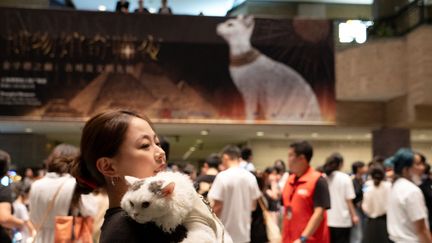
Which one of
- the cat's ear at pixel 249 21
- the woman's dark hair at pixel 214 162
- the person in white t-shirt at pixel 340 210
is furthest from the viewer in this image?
the cat's ear at pixel 249 21

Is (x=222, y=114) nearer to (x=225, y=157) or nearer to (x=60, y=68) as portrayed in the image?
(x=60, y=68)

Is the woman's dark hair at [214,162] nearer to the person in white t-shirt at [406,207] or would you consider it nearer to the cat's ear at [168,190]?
the person in white t-shirt at [406,207]

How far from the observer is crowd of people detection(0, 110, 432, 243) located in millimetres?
1572

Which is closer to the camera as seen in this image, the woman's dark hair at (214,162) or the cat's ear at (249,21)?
the woman's dark hair at (214,162)

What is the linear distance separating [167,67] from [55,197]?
11.2 meters

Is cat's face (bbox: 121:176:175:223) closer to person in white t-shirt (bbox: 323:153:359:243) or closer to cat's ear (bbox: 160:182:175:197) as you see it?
cat's ear (bbox: 160:182:175:197)

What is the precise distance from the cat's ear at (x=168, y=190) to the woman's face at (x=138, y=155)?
9.3 inches

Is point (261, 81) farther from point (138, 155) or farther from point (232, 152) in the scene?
point (138, 155)

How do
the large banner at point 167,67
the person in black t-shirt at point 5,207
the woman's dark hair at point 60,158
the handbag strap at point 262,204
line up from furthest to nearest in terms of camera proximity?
the large banner at point 167,67 < the handbag strap at point 262,204 < the person in black t-shirt at point 5,207 < the woman's dark hair at point 60,158

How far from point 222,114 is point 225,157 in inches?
374

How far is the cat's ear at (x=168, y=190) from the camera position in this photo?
1.33m

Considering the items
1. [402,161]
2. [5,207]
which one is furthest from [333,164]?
[5,207]

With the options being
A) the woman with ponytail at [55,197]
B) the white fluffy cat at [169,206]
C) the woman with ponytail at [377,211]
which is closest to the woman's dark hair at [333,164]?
the woman with ponytail at [377,211]

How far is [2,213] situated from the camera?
13.3 feet
